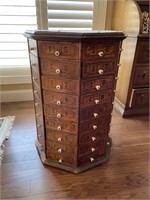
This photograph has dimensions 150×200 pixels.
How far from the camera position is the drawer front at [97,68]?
0.98 m

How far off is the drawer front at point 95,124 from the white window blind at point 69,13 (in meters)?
1.27

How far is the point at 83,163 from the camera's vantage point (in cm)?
133

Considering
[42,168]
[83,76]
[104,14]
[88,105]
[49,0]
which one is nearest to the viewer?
[83,76]

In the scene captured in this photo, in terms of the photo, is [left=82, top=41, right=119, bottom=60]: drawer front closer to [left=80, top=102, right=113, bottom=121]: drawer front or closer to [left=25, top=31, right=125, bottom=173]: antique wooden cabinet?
[left=25, top=31, right=125, bottom=173]: antique wooden cabinet

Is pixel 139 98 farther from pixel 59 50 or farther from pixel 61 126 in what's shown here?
pixel 59 50

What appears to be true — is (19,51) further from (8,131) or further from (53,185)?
(53,185)

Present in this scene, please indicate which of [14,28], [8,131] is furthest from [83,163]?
[14,28]

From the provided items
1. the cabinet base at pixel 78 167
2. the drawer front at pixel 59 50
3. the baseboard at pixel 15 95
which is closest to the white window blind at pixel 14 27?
the baseboard at pixel 15 95

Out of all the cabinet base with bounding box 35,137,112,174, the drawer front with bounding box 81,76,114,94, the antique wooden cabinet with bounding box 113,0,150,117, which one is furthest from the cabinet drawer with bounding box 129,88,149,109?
the drawer front with bounding box 81,76,114,94

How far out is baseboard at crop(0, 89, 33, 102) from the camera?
2.31m

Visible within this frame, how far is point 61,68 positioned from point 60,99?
8.0 inches

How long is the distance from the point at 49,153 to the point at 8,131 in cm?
62

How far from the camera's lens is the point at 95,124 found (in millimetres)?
1225

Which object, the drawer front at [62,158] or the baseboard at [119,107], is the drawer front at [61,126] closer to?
the drawer front at [62,158]
